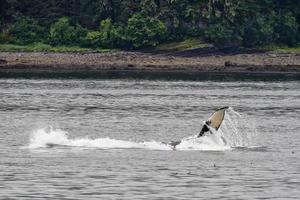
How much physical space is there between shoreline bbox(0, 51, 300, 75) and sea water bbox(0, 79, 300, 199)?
3081 cm

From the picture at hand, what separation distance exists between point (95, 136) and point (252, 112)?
21.4m

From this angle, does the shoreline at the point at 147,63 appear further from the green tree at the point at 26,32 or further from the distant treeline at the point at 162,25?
the green tree at the point at 26,32

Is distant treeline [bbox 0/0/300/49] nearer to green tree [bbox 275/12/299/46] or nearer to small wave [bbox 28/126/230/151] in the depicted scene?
green tree [bbox 275/12/299/46]

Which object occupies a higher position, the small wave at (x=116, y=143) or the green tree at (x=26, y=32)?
the small wave at (x=116, y=143)

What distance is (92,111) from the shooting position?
79.4m

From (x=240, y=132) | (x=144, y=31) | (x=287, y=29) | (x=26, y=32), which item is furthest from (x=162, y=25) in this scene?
(x=240, y=132)

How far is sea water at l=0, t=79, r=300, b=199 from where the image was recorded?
43.0 meters

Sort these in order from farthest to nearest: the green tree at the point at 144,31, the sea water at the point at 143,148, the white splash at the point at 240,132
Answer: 1. the green tree at the point at 144,31
2. the white splash at the point at 240,132
3. the sea water at the point at 143,148

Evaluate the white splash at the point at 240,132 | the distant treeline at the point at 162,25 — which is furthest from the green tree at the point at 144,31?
the white splash at the point at 240,132

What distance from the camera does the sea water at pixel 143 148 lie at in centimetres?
4303

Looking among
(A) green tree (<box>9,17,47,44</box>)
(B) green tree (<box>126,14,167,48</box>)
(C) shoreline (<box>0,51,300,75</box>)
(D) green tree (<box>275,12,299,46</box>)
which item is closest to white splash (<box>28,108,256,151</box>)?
(C) shoreline (<box>0,51,300,75</box>)

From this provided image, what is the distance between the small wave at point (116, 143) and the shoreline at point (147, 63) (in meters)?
67.8

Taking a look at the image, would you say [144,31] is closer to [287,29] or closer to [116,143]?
[287,29]

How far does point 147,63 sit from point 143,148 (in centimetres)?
7326
